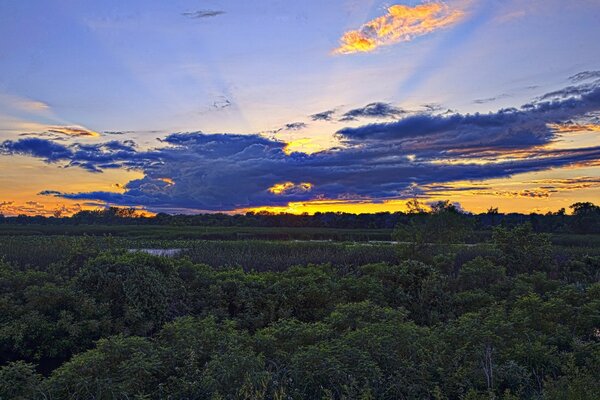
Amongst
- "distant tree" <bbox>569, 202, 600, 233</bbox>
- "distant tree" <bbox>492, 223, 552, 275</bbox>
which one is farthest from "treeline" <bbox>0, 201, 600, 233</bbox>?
"distant tree" <bbox>492, 223, 552, 275</bbox>

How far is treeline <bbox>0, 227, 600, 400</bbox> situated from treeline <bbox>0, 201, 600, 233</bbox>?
1693 inches

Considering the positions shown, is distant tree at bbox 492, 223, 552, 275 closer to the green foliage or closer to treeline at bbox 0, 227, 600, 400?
treeline at bbox 0, 227, 600, 400

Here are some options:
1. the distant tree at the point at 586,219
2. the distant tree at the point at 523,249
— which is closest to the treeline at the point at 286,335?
the distant tree at the point at 523,249

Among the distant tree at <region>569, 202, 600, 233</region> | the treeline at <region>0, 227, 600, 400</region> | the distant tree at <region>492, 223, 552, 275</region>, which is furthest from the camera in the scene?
the distant tree at <region>569, 202, 600, 233</region>

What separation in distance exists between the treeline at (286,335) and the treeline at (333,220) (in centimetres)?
4301

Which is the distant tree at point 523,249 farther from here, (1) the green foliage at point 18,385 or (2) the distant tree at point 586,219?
(2) the distant tree at point 586,219

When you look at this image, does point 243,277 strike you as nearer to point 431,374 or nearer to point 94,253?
point 94,253

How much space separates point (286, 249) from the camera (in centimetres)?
2606

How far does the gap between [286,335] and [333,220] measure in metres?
64.9

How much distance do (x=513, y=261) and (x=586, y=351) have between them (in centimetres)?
1192

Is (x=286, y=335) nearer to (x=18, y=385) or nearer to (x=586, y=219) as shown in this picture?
(x=18, y=385)

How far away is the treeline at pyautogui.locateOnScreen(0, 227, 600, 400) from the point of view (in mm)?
7074

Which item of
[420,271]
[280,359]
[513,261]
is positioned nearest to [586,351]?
[280,359]

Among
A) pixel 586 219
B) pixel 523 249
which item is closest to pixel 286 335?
pixel 523 249
